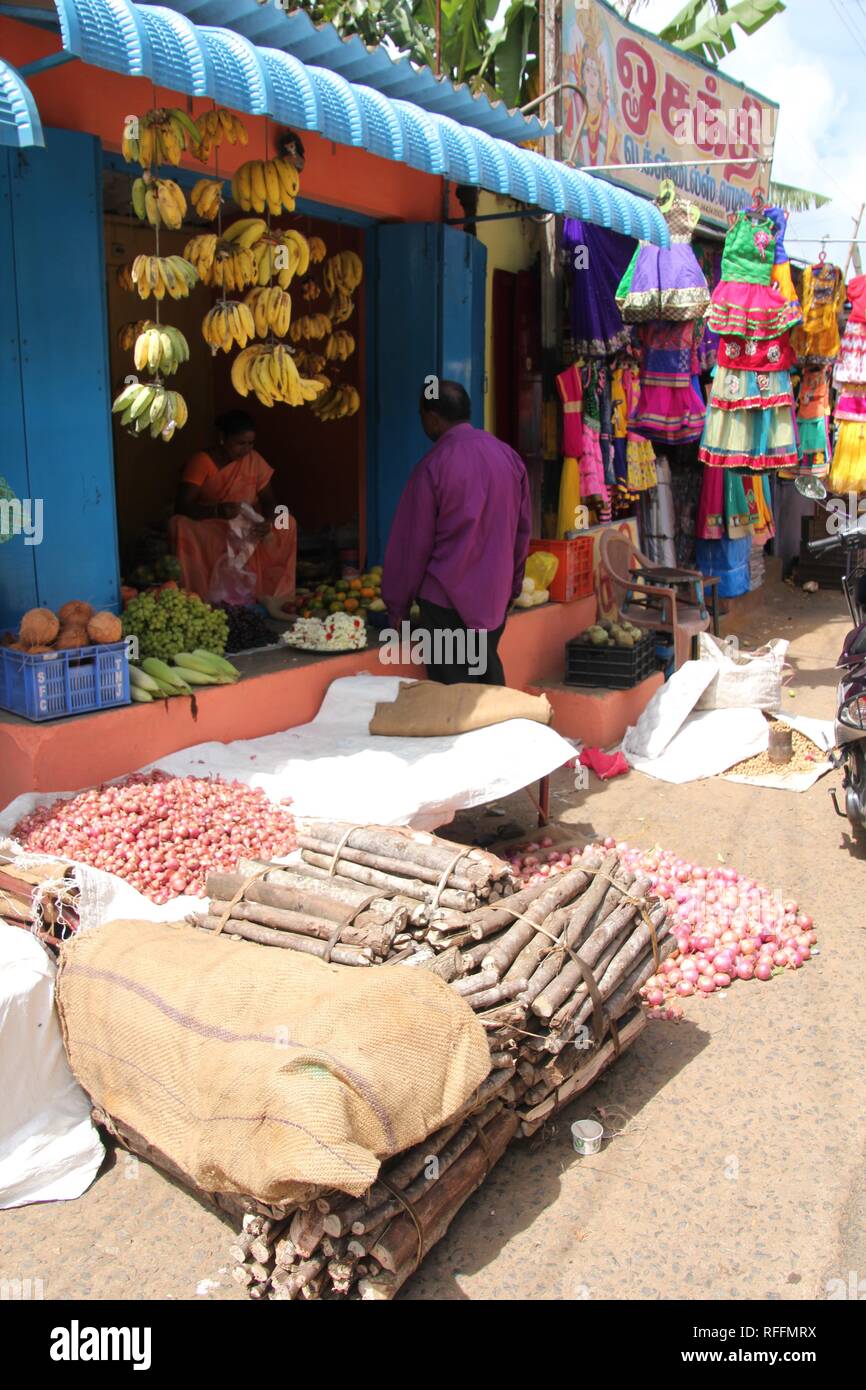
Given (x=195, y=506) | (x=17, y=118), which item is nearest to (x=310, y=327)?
(x=195, y=506)

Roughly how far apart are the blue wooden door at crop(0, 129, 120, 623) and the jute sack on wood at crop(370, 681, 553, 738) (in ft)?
5.31

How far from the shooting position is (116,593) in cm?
572

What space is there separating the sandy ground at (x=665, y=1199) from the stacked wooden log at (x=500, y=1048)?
16cm

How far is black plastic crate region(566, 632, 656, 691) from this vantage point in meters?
8.03

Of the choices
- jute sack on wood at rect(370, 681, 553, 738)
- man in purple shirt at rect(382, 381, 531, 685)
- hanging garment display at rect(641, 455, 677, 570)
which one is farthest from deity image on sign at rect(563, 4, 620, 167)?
jute sack on wood at rect(370, 681, 553, 738)

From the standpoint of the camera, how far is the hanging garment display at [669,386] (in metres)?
9.48

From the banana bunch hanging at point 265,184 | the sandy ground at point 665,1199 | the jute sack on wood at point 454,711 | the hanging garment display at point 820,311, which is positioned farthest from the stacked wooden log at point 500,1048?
the hanging garment display at point 820,311

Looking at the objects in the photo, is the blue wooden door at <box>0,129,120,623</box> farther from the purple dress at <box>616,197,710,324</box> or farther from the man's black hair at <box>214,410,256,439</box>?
the purple dress at <box>616,197,710,324</box>

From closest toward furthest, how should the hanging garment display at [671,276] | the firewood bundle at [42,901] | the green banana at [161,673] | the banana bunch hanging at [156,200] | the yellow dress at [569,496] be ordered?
the firewood bundle at [42,901], the banana bunch hanging at [156,200], the green banana at [161,673], the hanging garment display at [671,276], the yellow dress at [569,496]

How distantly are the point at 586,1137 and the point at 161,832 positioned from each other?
2048 mm

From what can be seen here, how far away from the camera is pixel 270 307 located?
5836 mm

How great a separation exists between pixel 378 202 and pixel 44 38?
9.12ft

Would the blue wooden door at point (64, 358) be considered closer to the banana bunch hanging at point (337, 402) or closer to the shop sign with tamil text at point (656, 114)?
the banana bunch hanging at point (337, 402)
